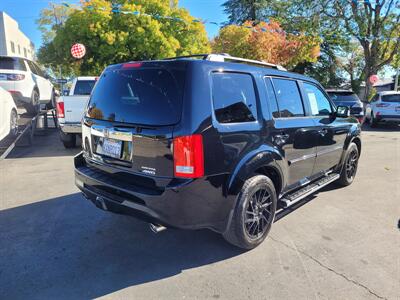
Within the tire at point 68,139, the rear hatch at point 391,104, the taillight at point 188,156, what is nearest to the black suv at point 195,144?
the taillight at point 188,156

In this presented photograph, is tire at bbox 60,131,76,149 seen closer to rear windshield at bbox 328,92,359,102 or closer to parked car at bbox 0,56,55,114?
parked car at bbox 0,56,55,114

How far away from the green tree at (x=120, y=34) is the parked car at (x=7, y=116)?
33.7 ft

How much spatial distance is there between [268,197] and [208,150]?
3.64 ft

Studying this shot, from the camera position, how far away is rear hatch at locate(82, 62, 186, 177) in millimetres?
2770

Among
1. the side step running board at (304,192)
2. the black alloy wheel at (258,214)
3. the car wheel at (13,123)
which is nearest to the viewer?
the black alloy wheel at (258,214)

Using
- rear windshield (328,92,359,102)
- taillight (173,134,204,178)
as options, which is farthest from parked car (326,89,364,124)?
taillight (173,134,204,178)

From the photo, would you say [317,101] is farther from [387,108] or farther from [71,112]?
[387,108]

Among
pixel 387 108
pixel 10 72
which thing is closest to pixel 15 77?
pixel 10 72

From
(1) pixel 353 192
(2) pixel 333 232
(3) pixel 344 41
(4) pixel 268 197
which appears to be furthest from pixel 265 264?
(3) pixel 344 41

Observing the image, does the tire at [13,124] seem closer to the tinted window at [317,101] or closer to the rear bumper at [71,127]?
the rear bumper at [71,127]

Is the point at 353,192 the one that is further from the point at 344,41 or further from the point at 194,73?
the point at 344,41

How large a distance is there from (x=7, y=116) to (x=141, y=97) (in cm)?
565

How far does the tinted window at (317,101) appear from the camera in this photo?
4371 millimetres

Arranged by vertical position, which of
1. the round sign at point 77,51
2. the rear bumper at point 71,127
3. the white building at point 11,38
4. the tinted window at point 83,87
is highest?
the white building at point 11,38
